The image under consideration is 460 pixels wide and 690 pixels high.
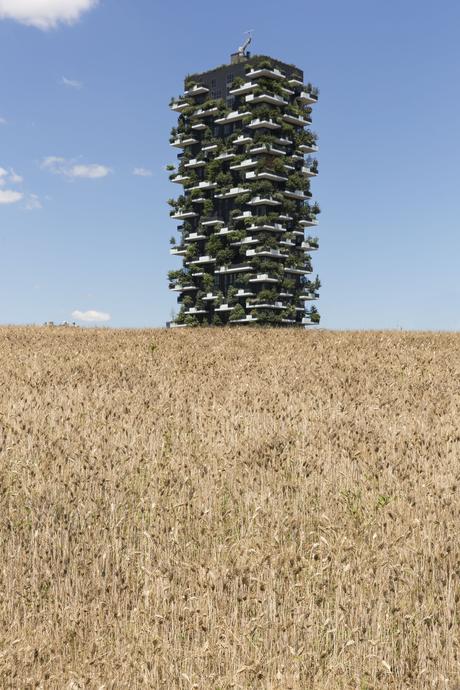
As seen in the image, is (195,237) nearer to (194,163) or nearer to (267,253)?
(194,163)

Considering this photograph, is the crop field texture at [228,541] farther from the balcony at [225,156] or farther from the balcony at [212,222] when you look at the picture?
the balcony at [225,156]

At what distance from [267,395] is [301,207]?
79.1 m

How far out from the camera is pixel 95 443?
8.95 m

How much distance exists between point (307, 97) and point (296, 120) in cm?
364

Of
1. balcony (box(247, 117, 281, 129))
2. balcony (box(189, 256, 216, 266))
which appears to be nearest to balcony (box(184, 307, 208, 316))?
balcony (box(189, 256, 216, 266))

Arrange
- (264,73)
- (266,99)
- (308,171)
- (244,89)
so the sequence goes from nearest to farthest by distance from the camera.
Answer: (266,99)
(264,73)
(244,89)
(308,171)

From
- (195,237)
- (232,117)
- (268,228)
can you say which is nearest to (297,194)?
(268,228)

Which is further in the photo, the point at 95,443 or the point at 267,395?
the point at 267,395

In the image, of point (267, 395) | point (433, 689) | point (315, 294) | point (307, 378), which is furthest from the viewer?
point (315, 294)

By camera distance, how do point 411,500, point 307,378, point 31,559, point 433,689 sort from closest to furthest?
point 433,689, point 31,559, point 411,500, point 307,378

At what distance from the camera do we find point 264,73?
86812 mm

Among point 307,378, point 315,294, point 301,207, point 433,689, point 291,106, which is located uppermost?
point 291,106

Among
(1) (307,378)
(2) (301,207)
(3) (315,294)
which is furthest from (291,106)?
(1) (307,378)

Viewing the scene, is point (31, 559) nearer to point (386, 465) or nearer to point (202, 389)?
point (386, 465)
